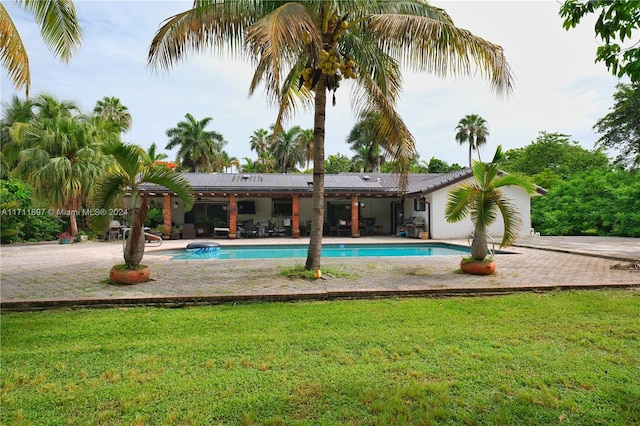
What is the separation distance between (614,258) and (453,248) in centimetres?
620

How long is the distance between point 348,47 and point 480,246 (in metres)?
5.25

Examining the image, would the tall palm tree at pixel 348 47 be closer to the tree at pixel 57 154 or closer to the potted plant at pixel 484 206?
the potted plant at pixel 484 206

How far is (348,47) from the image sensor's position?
7.46 m

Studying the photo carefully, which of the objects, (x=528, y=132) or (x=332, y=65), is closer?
(x=332, y=65)

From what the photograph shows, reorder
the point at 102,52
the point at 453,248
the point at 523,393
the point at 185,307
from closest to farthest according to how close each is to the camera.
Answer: the point at 523,393
the point at 185,307
the point at 102,52
the point at 453,248

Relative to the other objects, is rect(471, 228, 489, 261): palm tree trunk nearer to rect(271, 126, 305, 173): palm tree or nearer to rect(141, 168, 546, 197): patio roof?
rect(141, 168, 546, 197): patio roof

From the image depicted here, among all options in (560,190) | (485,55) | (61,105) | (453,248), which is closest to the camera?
(485,55)

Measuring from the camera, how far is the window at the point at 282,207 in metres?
22.5

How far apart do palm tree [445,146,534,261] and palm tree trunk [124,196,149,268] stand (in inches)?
253

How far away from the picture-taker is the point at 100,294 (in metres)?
5.84

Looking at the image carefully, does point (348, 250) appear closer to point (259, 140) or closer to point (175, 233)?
point (175, 233)

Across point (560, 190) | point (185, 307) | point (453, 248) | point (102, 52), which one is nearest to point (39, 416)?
point (185, 307)

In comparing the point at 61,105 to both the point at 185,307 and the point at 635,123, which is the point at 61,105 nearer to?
the point at 185,307

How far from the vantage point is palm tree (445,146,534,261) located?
731 cm
